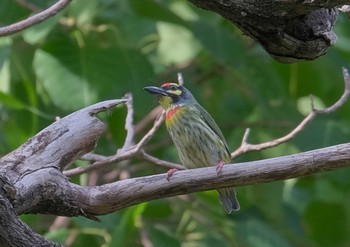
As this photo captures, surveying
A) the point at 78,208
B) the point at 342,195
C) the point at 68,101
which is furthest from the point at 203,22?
the point at 78,208

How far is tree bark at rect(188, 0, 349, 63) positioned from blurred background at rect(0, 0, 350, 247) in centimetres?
185

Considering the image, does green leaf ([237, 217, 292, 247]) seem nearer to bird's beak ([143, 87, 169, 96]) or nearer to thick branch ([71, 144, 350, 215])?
bird's beak ([143, 87, 169, 96])

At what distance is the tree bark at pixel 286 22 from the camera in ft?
9.84

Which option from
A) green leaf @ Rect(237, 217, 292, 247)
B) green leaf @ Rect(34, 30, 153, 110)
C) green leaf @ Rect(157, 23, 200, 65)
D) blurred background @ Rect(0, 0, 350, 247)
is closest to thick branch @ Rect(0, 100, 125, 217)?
blurred background @ Rect(0, 0, 350, 247)

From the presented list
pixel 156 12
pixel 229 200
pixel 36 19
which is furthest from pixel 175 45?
pixel 36 19

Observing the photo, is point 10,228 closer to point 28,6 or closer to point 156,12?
point 28,6

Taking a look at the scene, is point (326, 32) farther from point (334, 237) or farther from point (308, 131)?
point (334, 237)

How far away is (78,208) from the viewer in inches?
Result: 135

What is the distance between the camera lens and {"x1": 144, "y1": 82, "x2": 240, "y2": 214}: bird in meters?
5.10

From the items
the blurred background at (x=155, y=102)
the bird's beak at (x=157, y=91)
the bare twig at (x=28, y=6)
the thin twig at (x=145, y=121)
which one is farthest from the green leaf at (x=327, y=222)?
the bare twig at (x=28, y=6)

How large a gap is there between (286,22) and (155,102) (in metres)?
2.76

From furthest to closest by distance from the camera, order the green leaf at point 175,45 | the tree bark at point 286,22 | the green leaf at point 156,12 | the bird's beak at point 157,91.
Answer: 1. the green leaf at point 175,45
2. the green leaf at point 156,12
3. the bird's beak at point 157,91
4. the tree bark at point 286,22

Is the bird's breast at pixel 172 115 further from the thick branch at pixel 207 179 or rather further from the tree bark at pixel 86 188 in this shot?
the thick branch at pixel 207 179

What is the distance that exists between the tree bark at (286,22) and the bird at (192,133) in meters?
1.81
